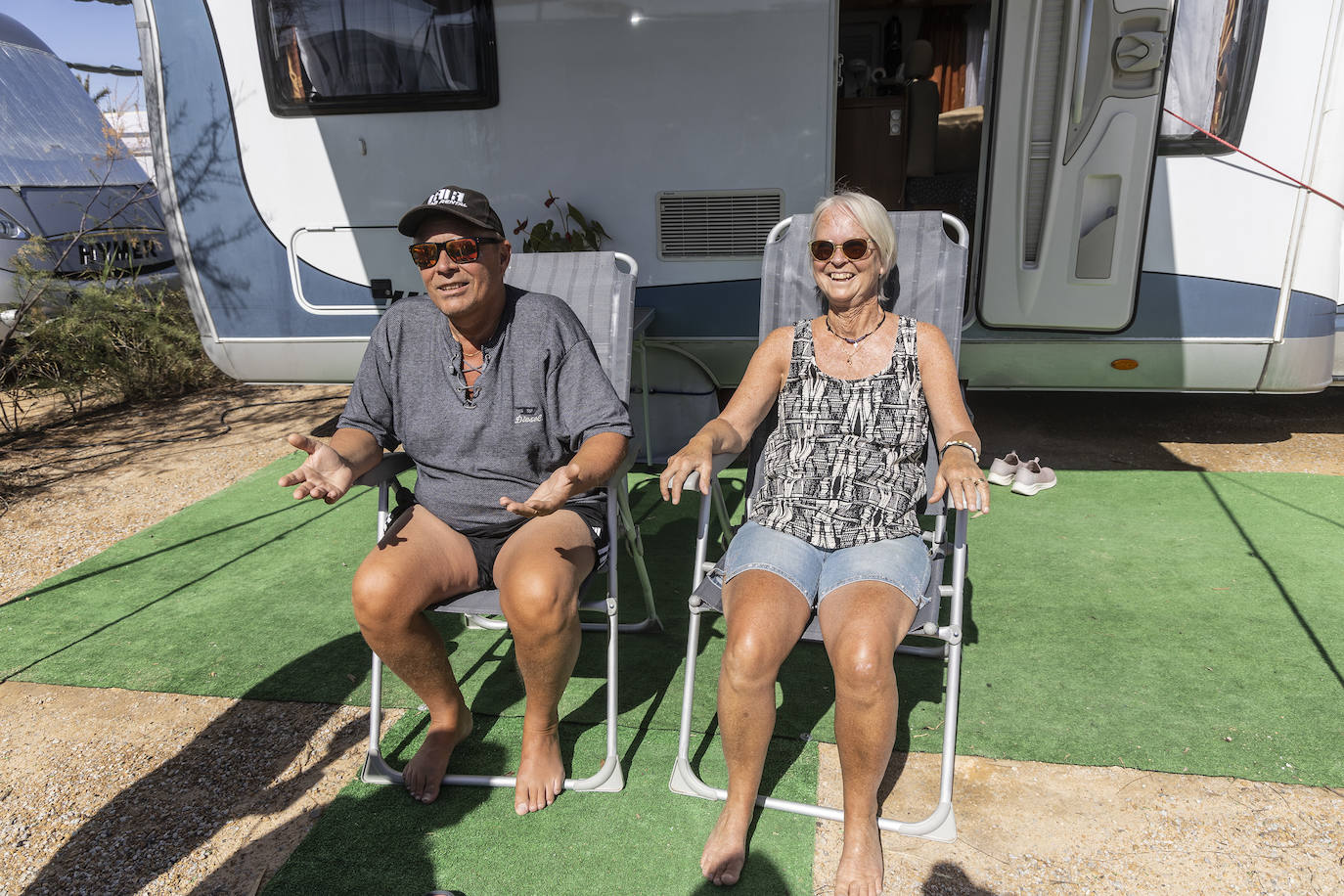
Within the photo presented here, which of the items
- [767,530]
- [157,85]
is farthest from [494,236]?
[157,85]

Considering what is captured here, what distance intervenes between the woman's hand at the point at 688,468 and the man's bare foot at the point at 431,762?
33.9 inches

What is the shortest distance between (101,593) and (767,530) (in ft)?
8.65

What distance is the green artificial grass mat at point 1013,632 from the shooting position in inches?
88.1

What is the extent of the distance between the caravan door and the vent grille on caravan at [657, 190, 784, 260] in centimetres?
92

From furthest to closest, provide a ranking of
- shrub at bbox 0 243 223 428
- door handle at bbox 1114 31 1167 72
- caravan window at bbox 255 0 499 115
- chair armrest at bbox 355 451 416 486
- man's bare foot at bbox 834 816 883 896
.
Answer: shrub at bbox 0 243 223 428 → caravan window at bbox 255 0 499 115 → door handle at bbox 1114 31 1167 72 → chair armrest at bbox 355 451 416 486 → man's bare foot at bbox 834 816 883 896

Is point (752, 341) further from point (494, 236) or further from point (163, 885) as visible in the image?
point (163, 885)

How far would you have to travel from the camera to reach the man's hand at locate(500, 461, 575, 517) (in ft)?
6.15

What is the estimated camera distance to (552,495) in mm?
1907

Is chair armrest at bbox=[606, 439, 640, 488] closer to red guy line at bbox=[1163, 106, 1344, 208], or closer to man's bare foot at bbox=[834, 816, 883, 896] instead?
man's bare foot at bbox=[834, 816, 883, 896]

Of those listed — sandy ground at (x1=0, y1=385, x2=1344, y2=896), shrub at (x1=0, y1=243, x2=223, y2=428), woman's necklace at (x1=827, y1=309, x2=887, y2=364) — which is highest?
woman's necklace at (x1=827, y1=309, x2=887, y2=364)

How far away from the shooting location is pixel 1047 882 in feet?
5.81

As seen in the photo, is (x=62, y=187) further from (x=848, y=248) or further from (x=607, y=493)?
(x=848, y=248)

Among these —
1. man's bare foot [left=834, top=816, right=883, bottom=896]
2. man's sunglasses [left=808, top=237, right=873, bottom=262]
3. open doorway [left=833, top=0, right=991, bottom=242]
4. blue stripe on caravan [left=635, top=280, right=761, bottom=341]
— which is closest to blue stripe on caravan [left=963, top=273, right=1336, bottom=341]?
open doorway [left=833, top=0, right=991, bottom=242]

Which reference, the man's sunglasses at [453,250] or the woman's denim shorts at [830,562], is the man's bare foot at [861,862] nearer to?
the woman's denim shorts at [830,562]
